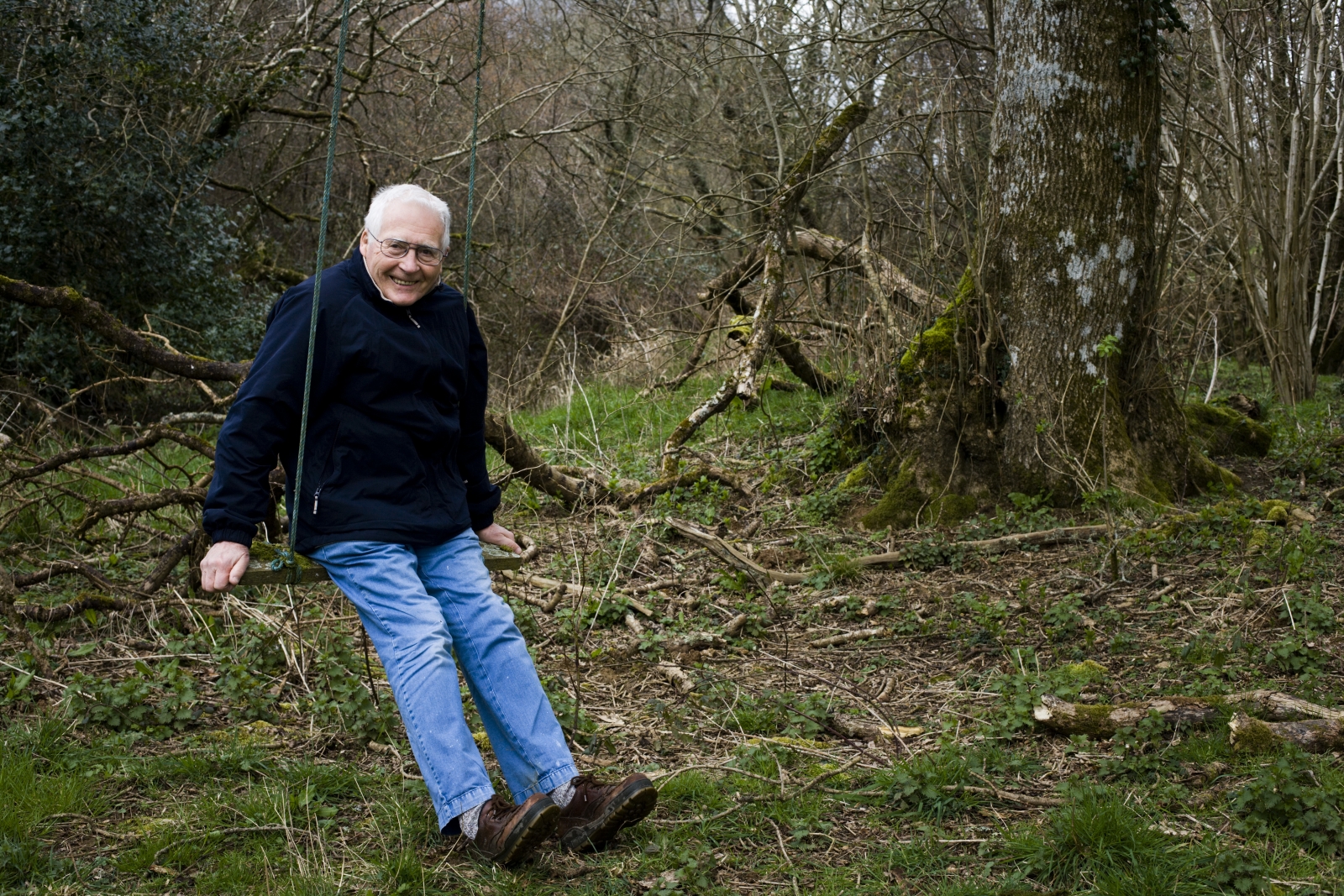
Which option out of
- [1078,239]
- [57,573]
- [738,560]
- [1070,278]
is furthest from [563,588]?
[1078,239]

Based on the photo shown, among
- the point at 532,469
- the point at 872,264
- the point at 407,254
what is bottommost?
the point at 532,469

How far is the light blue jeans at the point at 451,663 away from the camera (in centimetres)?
306

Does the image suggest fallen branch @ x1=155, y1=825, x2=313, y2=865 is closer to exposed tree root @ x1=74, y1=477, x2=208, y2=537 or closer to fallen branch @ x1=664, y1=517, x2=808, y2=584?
exposed tree root @ x1=74, y1=477, x2=208, y2=537

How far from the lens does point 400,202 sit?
3.33m

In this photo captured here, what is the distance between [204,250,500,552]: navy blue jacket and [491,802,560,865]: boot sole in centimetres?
87

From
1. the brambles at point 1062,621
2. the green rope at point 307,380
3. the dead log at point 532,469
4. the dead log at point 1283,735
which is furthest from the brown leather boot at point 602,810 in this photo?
the dead log at point 532,469

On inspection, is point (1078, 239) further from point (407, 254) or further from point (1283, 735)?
point (407, 254)

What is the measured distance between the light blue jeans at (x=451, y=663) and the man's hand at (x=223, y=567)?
9.1 inches

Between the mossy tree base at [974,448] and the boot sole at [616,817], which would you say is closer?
the boot sole at [616,817]

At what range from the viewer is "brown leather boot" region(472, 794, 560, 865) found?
2.91m

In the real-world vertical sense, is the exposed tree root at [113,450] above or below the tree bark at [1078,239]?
below

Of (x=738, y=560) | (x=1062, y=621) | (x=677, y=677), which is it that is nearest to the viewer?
(x=677, y=677)

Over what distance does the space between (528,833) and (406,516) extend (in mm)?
969

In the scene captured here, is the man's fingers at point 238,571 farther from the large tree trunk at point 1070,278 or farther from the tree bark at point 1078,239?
the tree bark at point 1078,239
